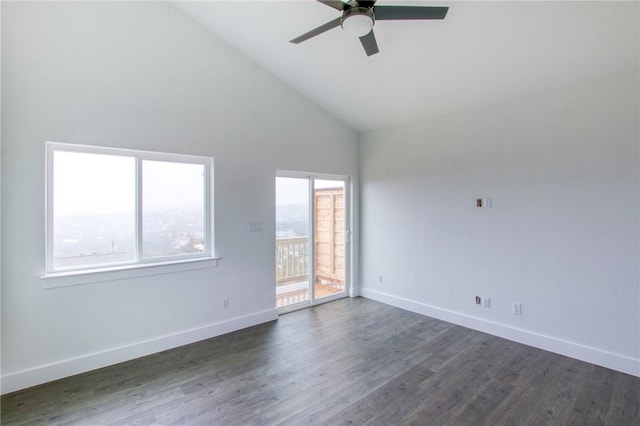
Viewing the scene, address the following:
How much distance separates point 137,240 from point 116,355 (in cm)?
113

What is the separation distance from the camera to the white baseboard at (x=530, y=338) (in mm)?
2852

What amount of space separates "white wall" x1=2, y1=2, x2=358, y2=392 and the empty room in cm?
2

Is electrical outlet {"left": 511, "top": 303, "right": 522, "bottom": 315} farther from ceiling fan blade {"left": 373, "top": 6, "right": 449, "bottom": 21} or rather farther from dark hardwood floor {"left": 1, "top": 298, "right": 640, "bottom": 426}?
ceiling fan blade {"left": 373, "top": 6, "right": 449, "bottom": 21}

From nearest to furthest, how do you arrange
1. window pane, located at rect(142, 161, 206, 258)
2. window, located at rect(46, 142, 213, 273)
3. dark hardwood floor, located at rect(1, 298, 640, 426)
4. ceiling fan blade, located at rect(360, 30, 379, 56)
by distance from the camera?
dark hardwood floor, located at rect(1, 298, 640, 426), ceiling fan blade, located at rect(360, 30, 379, 56), window, located at rect(46, 142, 213, 273), window pane, located at rect(142, 161, 206, 258)

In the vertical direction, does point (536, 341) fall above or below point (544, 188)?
below

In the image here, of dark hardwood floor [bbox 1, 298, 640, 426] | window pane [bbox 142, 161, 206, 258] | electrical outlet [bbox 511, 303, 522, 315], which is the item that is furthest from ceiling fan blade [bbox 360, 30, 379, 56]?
electrical outlet [bbox 511, 303, 522, 315]

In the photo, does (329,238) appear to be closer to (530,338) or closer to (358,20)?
(530,338)

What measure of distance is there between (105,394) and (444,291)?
3.84 meters

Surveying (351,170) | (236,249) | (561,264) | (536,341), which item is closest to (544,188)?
(561,264)

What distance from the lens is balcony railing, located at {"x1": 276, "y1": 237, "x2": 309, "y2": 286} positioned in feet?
14.5

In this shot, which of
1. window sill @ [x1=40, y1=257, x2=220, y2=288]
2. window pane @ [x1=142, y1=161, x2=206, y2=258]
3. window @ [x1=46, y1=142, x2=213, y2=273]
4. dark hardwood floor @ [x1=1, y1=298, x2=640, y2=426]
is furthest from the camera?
window pane @ [x1=142, y1=161, x2=206, y2=258]

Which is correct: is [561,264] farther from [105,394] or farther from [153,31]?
[153,31]

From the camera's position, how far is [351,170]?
512 centimetres

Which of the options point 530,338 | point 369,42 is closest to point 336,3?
point 369,42
